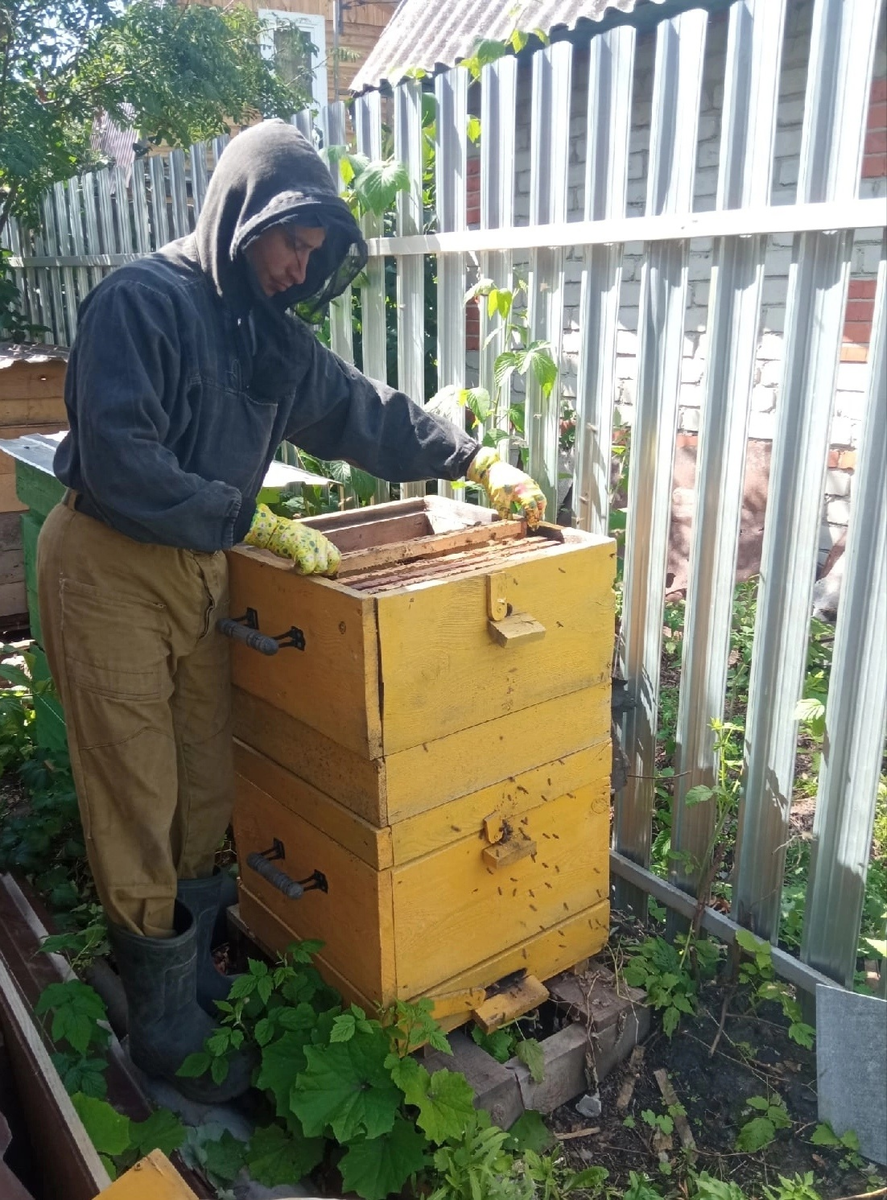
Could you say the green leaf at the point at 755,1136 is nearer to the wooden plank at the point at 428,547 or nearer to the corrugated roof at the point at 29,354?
the wooden plank at the point at 428,547

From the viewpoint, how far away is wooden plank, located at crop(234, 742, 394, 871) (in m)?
2.18

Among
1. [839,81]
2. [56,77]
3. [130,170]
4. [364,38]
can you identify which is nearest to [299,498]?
[839,81]

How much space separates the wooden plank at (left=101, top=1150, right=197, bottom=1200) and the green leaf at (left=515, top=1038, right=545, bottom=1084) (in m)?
1.35

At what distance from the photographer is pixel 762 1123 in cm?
231

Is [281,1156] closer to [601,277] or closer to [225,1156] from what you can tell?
[225,1156]

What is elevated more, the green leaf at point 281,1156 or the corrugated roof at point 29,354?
the corrugated roof at point 29,354

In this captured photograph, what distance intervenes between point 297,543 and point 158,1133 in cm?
141

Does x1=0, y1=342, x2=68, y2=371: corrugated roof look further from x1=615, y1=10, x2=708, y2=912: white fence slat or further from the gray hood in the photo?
x1=615, y1=10, x2=708, y2=912: white fence slat

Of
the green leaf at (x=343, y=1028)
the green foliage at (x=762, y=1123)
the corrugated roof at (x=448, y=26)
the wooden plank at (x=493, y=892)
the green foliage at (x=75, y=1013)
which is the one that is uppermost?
the corrugated roof at (x=448, y=26)

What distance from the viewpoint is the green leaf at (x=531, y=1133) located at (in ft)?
7.59

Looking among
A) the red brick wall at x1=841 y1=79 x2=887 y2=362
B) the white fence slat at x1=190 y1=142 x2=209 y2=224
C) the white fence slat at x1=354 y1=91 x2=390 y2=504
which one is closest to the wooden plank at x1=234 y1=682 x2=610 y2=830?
the white fence slat at x1=354 y1=91 x2=390 y2=504

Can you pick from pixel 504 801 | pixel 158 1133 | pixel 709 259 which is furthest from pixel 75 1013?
pixel 709 259

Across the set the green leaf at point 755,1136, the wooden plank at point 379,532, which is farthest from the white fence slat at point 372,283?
the green leaf at point 755,1136

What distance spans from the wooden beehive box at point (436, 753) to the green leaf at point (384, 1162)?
0.30 metres
